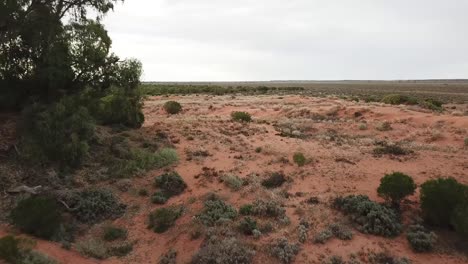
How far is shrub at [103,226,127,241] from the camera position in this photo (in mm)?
14336

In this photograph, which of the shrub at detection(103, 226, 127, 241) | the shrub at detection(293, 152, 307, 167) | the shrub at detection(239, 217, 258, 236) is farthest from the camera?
the shrub at detection(293, 152, 307, 167)

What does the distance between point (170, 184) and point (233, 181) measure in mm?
2634

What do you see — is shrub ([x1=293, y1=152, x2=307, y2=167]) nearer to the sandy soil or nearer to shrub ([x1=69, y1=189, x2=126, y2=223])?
the sandy soil

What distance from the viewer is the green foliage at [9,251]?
35.9ft

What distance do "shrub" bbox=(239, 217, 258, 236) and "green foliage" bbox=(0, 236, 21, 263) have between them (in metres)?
6.69

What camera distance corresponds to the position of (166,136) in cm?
2453

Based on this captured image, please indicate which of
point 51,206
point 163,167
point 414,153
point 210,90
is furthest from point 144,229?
point 210,90

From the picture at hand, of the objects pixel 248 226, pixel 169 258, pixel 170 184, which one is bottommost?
pixel 169 258

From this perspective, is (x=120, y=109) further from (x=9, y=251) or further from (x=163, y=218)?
→ (x=9, y=251)

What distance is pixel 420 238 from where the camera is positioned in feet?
43.8

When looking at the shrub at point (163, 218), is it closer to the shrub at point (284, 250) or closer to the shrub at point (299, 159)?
the shrub at point (284, 250)

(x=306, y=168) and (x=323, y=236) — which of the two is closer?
(x=323, y=236)

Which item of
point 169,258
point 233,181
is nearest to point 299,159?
point 233,181

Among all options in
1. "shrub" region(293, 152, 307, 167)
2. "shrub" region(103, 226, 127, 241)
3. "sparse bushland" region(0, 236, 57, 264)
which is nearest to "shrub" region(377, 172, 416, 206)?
"shrub" region(293, 152, 307, 167)
